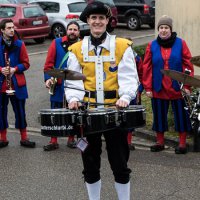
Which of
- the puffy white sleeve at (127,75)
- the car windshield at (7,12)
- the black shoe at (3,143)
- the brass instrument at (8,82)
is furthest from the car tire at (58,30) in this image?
the puffy white sleeve at (127,75)

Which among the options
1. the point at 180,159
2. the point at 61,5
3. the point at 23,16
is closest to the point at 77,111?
the point at 180,159

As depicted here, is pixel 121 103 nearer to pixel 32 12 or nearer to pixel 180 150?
pixel 180 150

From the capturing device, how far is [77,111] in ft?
15.0

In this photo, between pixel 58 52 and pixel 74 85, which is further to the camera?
pixel 58 52

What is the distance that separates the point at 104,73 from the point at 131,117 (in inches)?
17.6

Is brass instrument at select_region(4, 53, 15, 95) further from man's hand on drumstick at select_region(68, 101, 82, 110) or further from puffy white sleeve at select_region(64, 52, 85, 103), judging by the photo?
man's hand on drumstick at select_region(68, 101, 82, 110)

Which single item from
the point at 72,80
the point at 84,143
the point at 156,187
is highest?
the point at 72,80

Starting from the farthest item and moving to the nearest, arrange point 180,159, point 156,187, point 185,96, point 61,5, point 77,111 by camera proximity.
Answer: point 61,5 < point 180,159 < point 185,96 < point 156,187 < point 77,111

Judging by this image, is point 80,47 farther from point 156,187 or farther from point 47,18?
point 47,18

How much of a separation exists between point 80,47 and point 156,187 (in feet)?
6.23

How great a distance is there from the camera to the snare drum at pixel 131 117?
459 centimetres

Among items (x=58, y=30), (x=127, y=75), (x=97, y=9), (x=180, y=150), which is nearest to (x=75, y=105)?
(x=127, y=75)

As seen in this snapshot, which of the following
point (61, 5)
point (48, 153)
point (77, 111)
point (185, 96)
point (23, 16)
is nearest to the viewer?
point (77, 111)

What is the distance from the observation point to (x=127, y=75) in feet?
15.5
